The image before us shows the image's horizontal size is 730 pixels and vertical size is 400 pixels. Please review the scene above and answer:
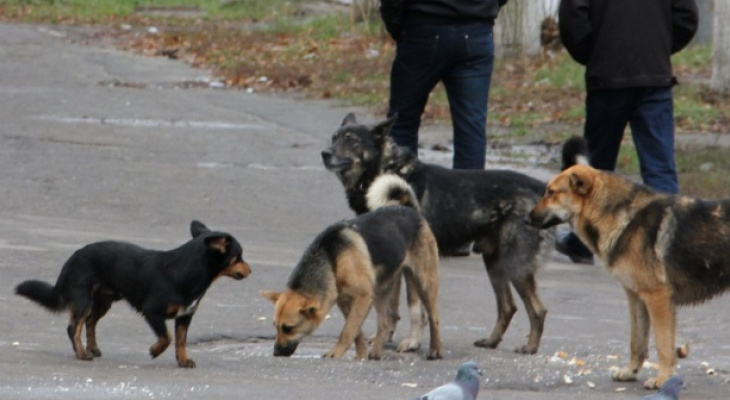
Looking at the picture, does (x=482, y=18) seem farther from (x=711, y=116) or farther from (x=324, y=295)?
(x=711, y=116)

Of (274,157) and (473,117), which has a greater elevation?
(473,117)

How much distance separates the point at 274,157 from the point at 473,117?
4873 mm

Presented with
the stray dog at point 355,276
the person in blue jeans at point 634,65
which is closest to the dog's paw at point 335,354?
the stray dog at point 355,276

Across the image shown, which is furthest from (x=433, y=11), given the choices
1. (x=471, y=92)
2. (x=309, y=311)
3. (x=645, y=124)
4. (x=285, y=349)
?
(x=285, y=349)

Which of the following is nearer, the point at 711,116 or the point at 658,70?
the point at 658,70

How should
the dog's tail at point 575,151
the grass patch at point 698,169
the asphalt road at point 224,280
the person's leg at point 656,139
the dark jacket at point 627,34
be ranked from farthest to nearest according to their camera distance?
the grass patch at point 698,169 < the person's leg at point 656,139 < the dark jacket at point 627,34 < the dog's tail at point 575,151 < the asphalt road at point 224,280

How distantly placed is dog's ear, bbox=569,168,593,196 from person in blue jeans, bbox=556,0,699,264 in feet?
9.63

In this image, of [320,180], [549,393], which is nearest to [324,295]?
[549,393]

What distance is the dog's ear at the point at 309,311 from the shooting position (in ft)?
25.5

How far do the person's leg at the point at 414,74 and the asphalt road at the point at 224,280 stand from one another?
996 millimetres

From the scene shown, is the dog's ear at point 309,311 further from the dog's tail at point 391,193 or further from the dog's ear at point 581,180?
the dog's ear at point 581,180

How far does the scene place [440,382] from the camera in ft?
24.3

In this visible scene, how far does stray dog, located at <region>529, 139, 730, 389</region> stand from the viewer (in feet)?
24.0

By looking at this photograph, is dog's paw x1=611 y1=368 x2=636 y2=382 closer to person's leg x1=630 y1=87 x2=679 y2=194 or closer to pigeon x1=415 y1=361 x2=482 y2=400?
pigeon x1=415 y1=361 x2=482 y2=400
